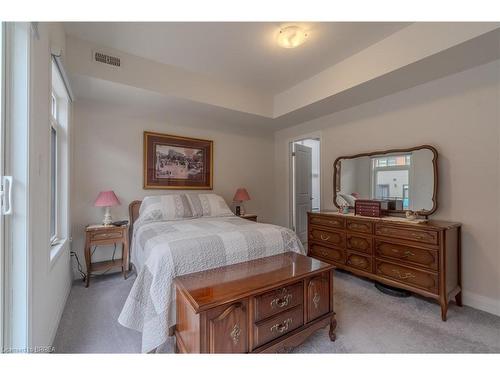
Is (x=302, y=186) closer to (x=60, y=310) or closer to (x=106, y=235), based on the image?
(x=106, y=235)

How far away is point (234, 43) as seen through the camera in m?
2.28

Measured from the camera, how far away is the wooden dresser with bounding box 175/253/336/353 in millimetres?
1198

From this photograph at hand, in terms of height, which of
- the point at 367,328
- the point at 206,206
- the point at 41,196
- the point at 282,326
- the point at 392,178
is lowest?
the point at 367,328

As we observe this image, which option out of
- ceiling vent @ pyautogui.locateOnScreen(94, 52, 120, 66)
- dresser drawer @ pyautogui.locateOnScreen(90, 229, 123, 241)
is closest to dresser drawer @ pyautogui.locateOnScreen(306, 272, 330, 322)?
dresser drawer @ pyautogui.locateOnScreen(90, 229, 123, 241)

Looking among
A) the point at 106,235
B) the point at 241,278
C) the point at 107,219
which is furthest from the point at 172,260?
the point at 107,219

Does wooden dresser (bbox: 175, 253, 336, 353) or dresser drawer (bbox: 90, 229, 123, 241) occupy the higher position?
dresser drawer (bbox: 90, 229, 123, 241)

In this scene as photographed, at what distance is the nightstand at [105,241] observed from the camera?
2551 millimetres

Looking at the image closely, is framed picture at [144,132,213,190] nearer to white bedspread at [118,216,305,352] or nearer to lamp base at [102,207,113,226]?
lamp base at [102,207,113,226]

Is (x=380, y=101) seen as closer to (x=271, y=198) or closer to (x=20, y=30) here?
(x=271, y=198)

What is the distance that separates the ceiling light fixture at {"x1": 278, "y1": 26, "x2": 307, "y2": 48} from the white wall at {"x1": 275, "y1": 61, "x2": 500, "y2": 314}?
1453 millimetres

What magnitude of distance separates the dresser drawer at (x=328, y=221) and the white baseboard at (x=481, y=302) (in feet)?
4.20

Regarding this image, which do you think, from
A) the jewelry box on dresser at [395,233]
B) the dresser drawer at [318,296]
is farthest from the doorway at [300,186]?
the dresser drawer at [318,296]

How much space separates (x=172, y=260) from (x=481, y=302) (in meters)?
2.84
